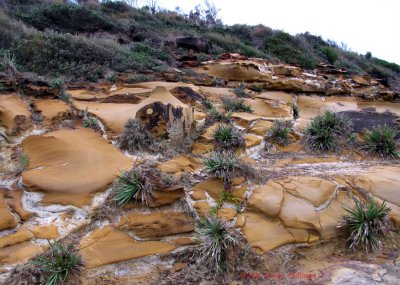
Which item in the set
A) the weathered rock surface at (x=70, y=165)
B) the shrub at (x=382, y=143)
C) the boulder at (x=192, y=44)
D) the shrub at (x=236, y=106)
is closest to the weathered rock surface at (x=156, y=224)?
the weathered rock surface at (x=70, y=165)

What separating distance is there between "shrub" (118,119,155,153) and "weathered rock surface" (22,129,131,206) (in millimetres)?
233

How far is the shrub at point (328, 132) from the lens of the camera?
6.74m

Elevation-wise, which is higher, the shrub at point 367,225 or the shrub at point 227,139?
the shrub at point 227,139

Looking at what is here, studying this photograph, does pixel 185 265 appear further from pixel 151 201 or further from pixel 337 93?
pixel 337 93

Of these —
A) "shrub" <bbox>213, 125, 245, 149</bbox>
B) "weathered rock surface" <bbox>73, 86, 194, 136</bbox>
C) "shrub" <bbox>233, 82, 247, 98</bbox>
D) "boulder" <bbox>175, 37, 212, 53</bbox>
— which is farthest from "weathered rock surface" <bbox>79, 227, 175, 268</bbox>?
"boulder" <bbox>175, 37, 212, 53</bbox>

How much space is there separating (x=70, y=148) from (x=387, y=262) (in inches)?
176

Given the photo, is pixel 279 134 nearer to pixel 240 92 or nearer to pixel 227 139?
pixel 227 139

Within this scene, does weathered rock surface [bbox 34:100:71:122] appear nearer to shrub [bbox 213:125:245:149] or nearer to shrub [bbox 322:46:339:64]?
shrub [bbox 213:125:245:149]

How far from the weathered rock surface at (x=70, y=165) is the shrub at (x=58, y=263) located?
2.90 ft

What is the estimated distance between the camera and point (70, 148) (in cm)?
512

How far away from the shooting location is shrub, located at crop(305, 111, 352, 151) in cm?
674

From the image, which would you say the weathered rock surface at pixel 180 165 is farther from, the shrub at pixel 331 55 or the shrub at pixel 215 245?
the shrub at pixel 331 55

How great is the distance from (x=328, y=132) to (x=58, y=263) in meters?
5.54

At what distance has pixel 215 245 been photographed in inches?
147
